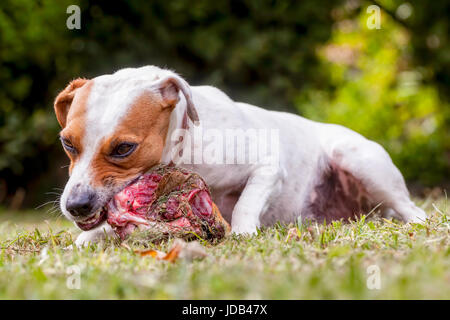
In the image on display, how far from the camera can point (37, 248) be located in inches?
108

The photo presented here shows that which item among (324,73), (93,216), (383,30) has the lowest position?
(93,216)

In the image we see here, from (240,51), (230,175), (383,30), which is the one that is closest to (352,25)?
(383,30)

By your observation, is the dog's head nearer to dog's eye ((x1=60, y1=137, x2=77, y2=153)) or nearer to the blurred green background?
dog's eye ((x1=60, y1=137, x2=77, y2=153))

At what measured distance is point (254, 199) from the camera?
3.21 metres

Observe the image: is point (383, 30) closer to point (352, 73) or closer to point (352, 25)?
point (352, 25)

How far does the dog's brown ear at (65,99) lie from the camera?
10.4 ft

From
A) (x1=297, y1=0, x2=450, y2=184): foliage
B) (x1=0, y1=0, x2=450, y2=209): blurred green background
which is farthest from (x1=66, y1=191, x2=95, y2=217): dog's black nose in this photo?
(x1=297, y1=0, x2=450, y2=184): foliage

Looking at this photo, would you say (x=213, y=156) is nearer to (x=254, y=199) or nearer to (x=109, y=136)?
(x=254, y=199)

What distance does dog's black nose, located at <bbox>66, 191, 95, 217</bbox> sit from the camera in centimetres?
257

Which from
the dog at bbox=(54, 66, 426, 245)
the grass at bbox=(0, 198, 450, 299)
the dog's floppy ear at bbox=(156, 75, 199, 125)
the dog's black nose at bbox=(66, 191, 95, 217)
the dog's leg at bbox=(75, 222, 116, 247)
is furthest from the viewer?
the dog's floppy ear at bbox=(156, 75, 199, 125)

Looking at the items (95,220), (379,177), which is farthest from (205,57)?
(95,220)

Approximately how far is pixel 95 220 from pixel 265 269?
46.6 inches
